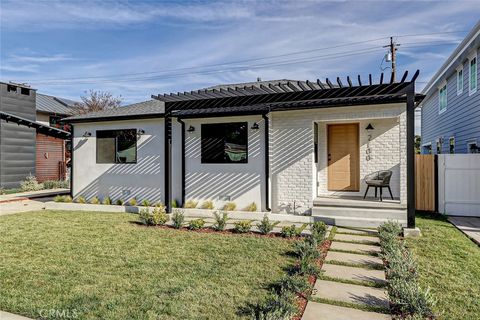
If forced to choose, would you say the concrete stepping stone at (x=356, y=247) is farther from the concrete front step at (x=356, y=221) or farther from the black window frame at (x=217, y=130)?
the black window frame at (x=217, y=130)

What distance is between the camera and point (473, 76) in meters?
9.66

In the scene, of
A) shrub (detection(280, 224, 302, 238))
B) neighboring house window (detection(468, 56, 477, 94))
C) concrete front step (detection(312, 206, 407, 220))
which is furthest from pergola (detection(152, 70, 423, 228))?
neighboring house window (detection(468, 56, 477, 94))

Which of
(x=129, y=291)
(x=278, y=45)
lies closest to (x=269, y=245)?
(x=129, y=291)

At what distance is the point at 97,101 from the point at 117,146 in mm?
20059

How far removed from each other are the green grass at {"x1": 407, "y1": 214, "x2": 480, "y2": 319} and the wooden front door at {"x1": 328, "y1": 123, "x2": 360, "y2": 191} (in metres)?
2.70

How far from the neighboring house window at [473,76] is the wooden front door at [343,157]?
13.9 feet

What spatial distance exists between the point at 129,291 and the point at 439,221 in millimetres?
7368

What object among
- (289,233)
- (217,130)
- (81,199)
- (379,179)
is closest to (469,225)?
(379,179)

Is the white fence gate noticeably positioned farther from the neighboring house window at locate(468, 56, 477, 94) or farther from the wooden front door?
the neighboring house window at locate(468, 56, 477, 94)

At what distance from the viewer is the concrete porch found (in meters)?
6.97

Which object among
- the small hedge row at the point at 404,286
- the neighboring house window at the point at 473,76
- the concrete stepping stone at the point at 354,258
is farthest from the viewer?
the neighboring house window at the point at 473,76

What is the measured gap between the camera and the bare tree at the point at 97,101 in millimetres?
26837

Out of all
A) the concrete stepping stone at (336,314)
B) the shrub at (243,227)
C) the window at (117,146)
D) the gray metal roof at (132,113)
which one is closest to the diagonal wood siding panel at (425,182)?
the shrub at (243,227)

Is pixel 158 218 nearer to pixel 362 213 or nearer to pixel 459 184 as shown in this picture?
pixel 362 213
